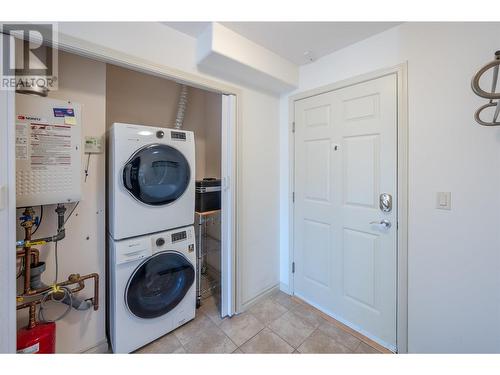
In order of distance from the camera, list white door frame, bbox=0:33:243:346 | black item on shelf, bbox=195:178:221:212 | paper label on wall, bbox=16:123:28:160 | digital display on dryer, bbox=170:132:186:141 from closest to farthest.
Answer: white door frame, bbox=0:33:243:346, paper label on wall, bbox=16:123:28:160, digital display on dryer, bbox=170:132:186:141, black item on shelf, bbox=195:178:221:212

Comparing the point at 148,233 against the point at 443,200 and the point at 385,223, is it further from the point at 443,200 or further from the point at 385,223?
the point at 443,200

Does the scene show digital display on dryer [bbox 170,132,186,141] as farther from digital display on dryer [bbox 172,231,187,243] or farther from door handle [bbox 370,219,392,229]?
door handle [bbox 370,219,392,229]

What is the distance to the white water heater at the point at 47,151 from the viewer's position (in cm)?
109

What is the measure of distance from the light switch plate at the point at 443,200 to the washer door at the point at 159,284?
1.84 metres

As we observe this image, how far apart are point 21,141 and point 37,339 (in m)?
1.08

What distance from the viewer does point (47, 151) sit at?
1162 mm

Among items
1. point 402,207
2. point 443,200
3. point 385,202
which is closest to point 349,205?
point 385,202

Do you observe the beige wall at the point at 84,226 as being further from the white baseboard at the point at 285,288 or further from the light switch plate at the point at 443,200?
the light switch plate at the point at 443,200

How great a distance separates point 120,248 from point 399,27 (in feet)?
8.11

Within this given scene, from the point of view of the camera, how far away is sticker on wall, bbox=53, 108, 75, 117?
1.18 meters

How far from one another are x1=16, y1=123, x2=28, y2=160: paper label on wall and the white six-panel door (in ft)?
6.39

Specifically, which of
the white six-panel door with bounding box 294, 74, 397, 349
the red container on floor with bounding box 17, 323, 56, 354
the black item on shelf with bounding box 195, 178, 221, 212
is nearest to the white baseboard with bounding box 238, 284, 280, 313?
the white six-panel door with bounding box 294, 74, 397, 349

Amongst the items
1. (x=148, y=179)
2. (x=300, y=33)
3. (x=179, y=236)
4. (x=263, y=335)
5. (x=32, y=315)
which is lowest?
(x=263, y=335)

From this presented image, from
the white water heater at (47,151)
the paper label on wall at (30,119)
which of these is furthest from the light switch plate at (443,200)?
the paper label on wall at (30,119)
